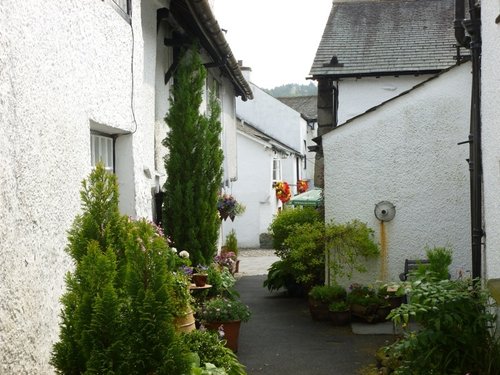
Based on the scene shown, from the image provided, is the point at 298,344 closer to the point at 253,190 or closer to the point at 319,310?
the point at 319,310

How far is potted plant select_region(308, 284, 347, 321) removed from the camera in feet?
36.1

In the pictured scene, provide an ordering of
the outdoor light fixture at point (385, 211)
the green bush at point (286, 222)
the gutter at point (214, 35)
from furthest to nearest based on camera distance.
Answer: the green bush at point (286, 222) < the outdoor light fixture at point (385, 211) < the gutter at point (214, 35)

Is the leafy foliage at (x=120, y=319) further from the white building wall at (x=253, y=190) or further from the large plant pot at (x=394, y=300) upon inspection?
the white building wall at (x=253, y=190)

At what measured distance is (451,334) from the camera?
6.37 m

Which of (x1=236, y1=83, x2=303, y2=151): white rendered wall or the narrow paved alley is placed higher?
(x1=236, y1=83, x2=303, y2=151): white rendered wall

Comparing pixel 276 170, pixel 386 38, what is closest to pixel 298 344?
pixel 386 38

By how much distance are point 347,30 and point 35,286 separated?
15.2 m

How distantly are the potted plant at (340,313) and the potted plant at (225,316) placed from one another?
2.24m

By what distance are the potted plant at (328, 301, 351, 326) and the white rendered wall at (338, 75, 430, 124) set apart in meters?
6.70

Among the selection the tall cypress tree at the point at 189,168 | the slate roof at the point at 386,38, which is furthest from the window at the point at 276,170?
the tall cypress tree at the point at 189,168

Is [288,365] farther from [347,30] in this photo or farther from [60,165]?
[347,30]

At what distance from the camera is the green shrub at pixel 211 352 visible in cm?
613

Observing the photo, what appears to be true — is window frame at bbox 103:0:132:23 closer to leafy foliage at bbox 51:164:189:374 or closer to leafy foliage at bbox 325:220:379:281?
leafy foliage at bbox 51:164:189:374

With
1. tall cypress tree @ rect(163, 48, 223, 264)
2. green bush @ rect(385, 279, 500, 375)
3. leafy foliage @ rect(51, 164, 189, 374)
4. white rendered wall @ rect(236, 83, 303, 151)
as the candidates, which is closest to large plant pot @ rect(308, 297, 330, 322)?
tall cypress tree @ rect(163, 48, 223, 264)
